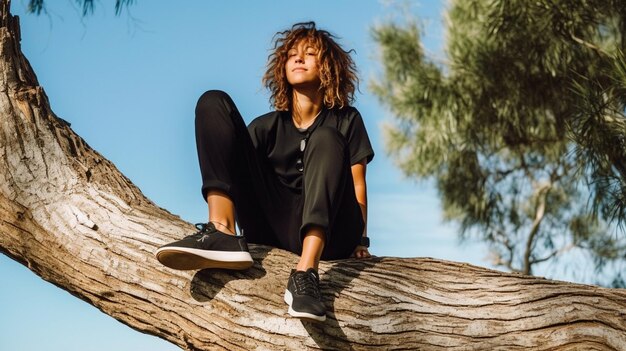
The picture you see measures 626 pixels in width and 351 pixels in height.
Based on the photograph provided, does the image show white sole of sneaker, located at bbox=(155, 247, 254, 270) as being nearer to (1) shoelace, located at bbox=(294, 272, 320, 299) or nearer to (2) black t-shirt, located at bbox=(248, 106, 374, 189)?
(1) shoelace, located at bbox=(294, 272, 320, 299)

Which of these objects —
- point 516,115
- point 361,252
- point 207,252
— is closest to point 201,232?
point 207,252

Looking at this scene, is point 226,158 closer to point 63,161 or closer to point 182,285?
point 182,285

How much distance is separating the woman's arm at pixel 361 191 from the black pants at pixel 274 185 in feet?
0.14

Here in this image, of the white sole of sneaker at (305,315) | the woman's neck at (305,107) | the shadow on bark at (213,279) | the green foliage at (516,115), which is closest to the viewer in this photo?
the white sole of sneaker at (305,315)

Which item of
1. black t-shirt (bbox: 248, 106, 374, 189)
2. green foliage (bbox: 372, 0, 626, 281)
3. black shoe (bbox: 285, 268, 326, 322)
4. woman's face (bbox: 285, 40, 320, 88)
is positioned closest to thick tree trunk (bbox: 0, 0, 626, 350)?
black shoe (bbox: 285, 268, 326, 322)

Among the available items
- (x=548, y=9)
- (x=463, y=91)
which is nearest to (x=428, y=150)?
(x=463, y=91)

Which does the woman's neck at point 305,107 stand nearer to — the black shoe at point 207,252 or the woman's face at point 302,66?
the woman's face at point 302,66

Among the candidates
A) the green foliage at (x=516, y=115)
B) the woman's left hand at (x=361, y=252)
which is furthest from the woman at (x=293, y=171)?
the green foliage at (x=516, y=115)

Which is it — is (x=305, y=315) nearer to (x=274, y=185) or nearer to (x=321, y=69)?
(x=274, y=185)

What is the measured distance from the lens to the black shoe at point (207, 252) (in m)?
2.74

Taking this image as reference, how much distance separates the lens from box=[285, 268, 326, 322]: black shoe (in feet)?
8.62

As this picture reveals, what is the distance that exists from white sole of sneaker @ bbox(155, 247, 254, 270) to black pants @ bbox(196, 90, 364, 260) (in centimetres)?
27

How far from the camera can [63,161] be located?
11.0 ft

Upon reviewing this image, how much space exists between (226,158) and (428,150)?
9.41 metres
